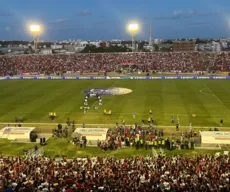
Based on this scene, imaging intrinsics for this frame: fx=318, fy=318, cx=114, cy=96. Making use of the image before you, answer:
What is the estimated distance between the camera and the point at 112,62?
349ft

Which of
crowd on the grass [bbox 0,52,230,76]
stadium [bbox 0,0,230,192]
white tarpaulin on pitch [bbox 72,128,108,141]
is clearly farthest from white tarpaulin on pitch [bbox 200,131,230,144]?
crowd on the grass [bbox 0,52,230,76]

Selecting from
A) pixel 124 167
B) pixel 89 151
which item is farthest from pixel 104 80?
pixel 124 167

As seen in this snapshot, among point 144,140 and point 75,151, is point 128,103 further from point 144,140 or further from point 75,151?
point 75,151

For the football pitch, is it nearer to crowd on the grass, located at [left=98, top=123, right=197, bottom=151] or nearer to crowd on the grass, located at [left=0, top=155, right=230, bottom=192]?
crowd on the grass, located at [left=98, top=123, right=197, bottom=151]

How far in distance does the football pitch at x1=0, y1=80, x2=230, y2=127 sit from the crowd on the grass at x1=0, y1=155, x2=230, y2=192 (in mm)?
17732

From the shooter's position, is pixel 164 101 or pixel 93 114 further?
pixel 164 101

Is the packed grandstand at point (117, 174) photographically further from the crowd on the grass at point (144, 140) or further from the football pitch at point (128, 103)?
the football pitch at point (128, 103)

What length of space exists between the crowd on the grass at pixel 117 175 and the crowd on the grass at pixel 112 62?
7579 centimetres

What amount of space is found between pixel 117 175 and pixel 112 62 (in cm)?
8866

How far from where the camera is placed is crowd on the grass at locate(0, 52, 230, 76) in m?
98.7

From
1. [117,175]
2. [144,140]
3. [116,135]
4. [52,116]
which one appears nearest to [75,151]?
[116,135]

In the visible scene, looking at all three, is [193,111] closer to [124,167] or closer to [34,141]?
[34,141]

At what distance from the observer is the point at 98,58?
109m

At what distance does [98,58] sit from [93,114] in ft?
219
